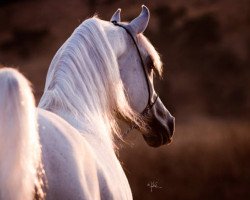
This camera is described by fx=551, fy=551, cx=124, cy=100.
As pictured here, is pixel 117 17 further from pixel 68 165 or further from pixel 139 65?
pixel 68 165

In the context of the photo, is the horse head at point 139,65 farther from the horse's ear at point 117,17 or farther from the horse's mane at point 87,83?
the horse's mane at point 87,83

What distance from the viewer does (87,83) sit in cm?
338

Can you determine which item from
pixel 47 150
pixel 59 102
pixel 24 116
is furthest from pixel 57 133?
pixel 59 102

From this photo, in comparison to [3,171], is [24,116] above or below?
above

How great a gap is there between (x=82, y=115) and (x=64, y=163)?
2.73ft

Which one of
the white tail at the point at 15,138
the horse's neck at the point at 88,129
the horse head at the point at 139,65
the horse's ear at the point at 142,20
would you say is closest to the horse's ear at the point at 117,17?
the horse head at the point at 139,65

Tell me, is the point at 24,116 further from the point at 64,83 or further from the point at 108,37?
the point at 108,37

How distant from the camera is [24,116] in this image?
7.05 ft

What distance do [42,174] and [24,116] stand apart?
0.30 m

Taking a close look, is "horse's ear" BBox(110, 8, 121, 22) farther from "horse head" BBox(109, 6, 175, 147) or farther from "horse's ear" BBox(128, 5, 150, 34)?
"horse's ear" BBox(128, 5, 150, 34)

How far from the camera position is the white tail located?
209 centimetres

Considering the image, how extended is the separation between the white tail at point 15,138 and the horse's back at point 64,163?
0.24 m

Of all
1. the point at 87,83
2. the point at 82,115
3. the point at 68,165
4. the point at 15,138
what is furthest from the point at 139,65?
the point at 15,138

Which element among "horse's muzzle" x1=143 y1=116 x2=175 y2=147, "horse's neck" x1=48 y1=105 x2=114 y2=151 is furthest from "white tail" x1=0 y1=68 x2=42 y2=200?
"horse's muzzle" x1=143 y1=116 x2=175 y2=147
